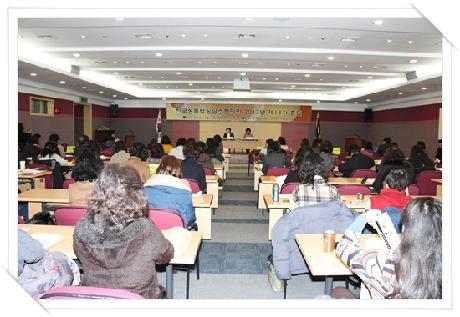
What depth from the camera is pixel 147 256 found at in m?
2.37

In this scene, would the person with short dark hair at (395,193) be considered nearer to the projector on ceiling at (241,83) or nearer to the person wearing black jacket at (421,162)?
the person wearing black jacket at (421,162)

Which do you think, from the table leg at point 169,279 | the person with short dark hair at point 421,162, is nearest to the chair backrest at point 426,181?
the person with short dark hair at point 421,162

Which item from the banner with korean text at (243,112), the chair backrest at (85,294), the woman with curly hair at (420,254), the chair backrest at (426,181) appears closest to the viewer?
the chair backrest at (85,294)

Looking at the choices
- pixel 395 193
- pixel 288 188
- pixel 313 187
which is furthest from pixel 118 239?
pixel 288 188

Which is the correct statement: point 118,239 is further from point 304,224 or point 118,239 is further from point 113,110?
point 113,110

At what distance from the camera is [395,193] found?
3.92 m

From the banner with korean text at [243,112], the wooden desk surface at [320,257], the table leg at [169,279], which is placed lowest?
the table leg at [169,279]

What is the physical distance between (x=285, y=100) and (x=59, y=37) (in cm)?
1409

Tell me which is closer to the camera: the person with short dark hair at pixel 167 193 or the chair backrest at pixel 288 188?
the person with short dark hair at pixel 167 193

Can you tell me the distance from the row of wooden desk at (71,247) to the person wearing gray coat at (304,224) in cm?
76

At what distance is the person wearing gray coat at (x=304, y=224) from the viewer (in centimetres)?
359

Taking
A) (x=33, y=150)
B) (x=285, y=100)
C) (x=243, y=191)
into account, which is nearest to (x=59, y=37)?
(x=33, y=150)
